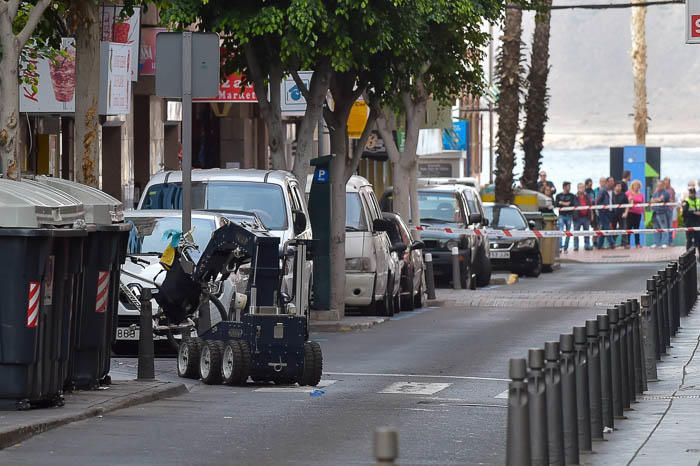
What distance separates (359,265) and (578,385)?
1513 cm

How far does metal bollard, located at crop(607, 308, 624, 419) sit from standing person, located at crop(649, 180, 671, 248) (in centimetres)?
3840

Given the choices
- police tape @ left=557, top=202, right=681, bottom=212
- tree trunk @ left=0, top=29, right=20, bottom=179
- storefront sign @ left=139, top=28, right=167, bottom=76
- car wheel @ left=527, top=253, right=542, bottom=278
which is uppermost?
storefront sign @ left=139, top=28, right=167, bottom=76

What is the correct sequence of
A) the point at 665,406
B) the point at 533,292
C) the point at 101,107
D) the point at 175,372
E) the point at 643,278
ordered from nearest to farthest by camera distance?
the point at 665,406, the point at 175,372, the point at 101,107, the point at 533,292, the point at 643,278

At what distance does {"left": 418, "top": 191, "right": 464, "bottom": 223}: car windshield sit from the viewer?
A: 3539 centimetres

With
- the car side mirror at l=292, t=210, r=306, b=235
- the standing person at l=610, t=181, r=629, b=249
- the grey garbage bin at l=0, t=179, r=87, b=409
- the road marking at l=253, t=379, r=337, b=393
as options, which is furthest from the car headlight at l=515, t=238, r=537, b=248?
the grey garbage bin at l=0, t=179, r=87, b=409

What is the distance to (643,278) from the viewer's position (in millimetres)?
37125

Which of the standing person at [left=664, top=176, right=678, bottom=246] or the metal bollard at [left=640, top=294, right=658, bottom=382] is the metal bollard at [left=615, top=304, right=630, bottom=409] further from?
the standing person at [left=664, top=176, right=678, bottom=246]

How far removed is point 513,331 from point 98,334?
978cm

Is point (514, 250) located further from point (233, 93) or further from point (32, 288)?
point (32, 288)

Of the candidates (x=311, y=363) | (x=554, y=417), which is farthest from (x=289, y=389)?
(x=554, y=417)

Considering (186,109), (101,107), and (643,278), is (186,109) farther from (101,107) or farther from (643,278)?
(643,278)

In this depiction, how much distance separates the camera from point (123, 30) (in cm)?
2938

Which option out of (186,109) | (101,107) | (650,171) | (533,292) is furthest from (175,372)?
(650,171)

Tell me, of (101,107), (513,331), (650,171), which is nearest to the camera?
(513,331)
